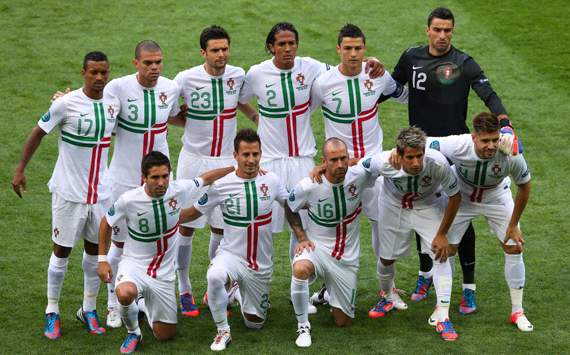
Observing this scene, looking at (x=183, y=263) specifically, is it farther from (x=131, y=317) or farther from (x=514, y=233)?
(x=514, y=233)

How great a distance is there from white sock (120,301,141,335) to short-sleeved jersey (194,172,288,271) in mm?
841

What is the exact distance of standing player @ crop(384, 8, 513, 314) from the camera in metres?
8.66

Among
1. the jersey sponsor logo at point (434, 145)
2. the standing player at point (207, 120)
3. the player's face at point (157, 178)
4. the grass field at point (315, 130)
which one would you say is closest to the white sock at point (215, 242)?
the standing player at point (207, 120)

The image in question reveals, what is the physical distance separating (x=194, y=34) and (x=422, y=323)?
24.0 ft

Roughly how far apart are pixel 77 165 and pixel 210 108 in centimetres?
116

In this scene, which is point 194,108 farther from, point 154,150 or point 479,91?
point 479,91

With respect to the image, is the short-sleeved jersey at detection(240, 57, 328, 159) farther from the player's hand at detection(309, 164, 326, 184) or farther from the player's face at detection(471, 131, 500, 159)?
the player's face at detection(471, 131, 500, 159)

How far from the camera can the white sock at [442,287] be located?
27.2ft

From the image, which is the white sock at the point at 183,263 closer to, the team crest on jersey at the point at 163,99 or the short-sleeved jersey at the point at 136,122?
the short-sleeved jersey at the point at 136,122

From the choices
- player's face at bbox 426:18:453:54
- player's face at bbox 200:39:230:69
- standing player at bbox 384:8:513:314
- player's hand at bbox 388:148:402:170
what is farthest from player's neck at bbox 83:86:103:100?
player's face at bbox 426:18:453:54

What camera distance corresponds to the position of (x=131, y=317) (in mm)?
8078

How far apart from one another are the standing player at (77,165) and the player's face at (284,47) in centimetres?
132

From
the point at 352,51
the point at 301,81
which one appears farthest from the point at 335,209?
the point at 352,51

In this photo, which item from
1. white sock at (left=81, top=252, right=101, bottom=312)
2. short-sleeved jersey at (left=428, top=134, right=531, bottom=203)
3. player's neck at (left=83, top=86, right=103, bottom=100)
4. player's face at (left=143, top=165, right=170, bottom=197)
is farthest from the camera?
white sock at (left=81, top=252, right=101, bottom=312)
